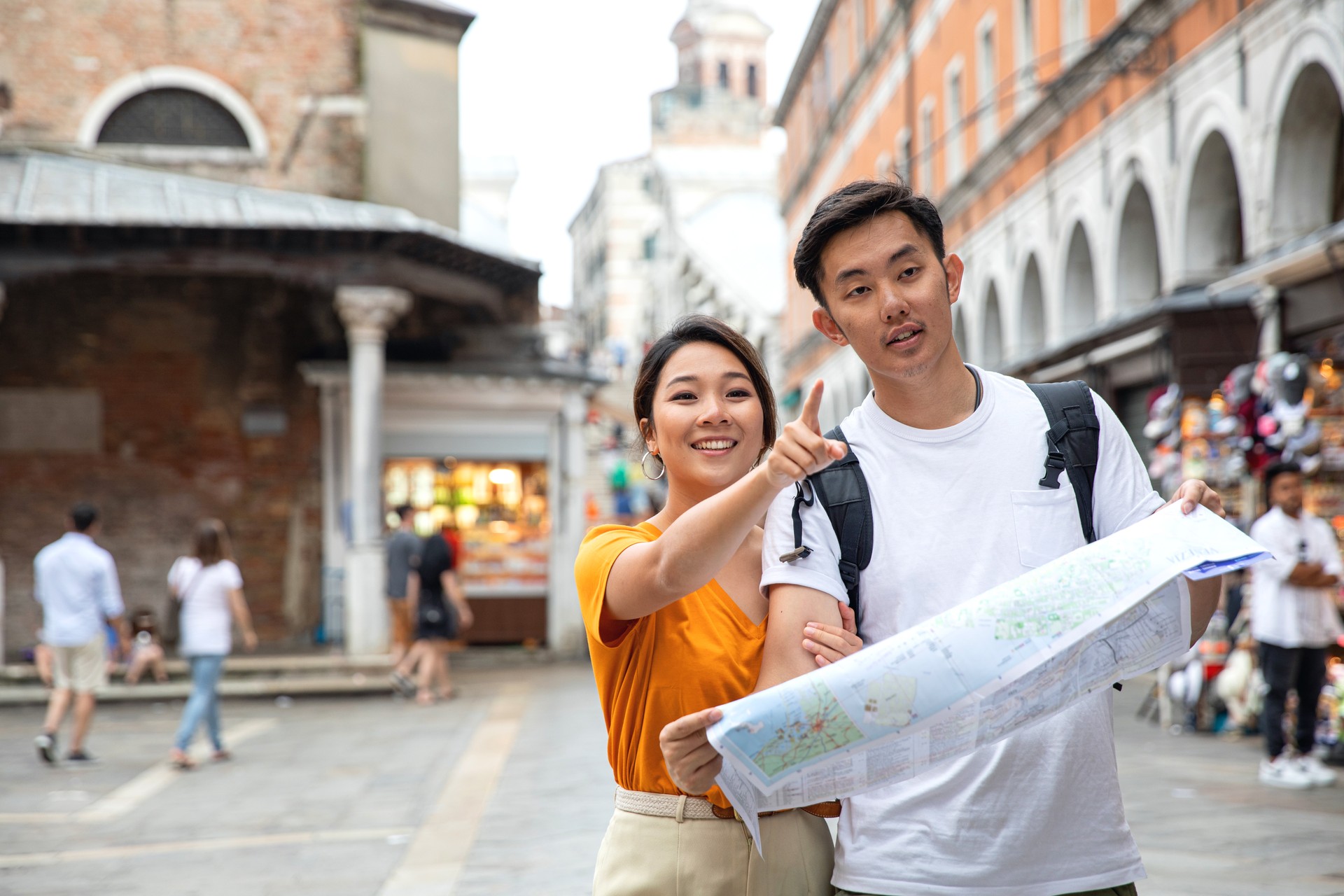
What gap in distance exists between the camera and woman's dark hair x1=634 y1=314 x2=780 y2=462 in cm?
264

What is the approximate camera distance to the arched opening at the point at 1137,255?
16078 mm

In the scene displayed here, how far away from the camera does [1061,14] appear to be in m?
17.7

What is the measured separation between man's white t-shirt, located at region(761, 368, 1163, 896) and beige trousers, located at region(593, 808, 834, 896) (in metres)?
0.18

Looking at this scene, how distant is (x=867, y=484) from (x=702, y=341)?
51 cm

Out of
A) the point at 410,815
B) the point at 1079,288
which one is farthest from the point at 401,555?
the point at 1079,288

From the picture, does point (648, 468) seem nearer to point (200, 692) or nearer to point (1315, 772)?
point (1315, 772)

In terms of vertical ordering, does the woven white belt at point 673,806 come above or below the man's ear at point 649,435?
below

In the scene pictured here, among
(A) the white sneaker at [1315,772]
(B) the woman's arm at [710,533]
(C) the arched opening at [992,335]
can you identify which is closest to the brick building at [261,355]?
(C) the arched opening at [992,335]

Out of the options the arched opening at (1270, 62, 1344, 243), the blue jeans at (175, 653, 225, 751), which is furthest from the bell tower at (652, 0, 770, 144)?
the blue jeans at (175, 653, 225, 751)

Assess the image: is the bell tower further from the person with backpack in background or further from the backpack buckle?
the backpack buckle

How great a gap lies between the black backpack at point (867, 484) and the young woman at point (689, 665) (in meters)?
0.24

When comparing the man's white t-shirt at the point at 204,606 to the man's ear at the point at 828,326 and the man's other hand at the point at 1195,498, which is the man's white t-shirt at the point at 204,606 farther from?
the man's other hand at the point at 1195,498

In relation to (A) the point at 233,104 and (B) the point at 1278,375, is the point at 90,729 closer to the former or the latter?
(A) the point at 233,104

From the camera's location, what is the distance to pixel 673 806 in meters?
2.52
